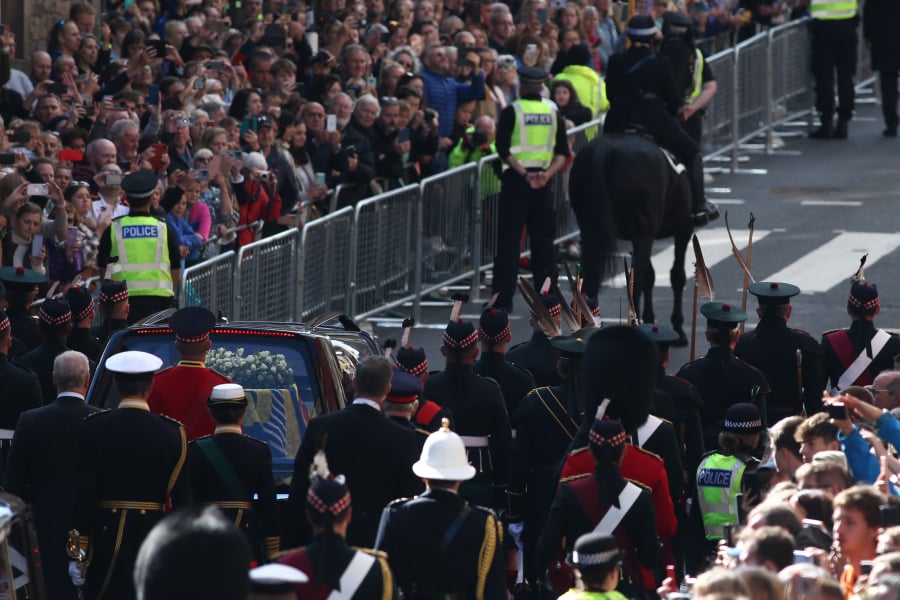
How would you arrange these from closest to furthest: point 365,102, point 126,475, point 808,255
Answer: point 126,475 < point 365,102 < point 808,255

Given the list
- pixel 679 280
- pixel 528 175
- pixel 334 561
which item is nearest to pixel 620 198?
pixel 679 280

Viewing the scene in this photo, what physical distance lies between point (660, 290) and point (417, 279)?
2.93 metres

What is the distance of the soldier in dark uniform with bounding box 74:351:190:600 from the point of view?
9.27m

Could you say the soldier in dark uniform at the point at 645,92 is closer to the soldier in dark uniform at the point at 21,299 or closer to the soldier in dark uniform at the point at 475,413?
the soldier in dark uniform at the point at 21,299

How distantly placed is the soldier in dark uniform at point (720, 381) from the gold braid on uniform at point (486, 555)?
3.45 meters

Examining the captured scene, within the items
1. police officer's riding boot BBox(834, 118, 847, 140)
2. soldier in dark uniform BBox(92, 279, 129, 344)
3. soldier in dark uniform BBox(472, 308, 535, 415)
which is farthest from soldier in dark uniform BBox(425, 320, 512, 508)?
police officer's riding boot BBox(834, 118, 847, 140)

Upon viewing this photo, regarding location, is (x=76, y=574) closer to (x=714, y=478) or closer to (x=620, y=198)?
(x=714, y=478)

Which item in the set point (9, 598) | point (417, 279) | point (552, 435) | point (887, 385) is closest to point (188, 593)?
point (9, 598)

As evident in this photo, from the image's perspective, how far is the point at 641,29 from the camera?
17.4 meters

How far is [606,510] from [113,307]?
4711mm

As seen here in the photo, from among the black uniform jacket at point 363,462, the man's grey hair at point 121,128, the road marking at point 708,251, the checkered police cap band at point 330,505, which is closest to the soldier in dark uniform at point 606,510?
the black uniform jacket at point 363,462

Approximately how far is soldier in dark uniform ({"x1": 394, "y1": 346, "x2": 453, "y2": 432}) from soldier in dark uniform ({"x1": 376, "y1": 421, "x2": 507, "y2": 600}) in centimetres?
193

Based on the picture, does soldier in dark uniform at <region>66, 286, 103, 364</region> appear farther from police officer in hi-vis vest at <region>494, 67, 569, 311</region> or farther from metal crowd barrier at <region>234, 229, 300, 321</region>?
police officer in hi-vis vest at <region>494, 67, 569, 311</region>

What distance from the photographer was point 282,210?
1766 centimetres
